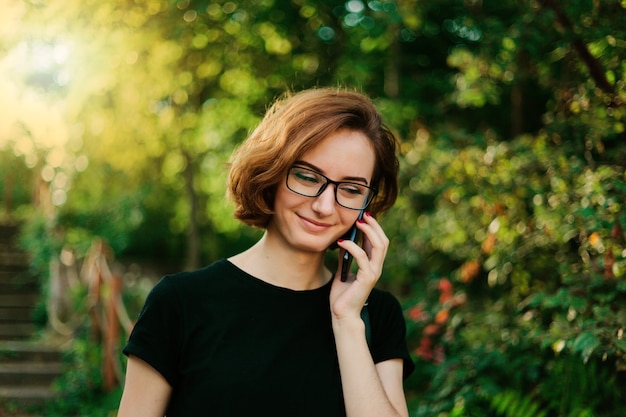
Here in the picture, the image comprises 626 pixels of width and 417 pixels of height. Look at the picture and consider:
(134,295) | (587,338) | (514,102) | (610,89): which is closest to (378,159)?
(587,338)

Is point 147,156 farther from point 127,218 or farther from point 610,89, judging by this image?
point 610,89

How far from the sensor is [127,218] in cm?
881

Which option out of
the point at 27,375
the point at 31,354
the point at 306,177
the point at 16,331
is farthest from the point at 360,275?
the point at 16,331

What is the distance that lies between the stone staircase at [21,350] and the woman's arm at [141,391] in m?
6.64

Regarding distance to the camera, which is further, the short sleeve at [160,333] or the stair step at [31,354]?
the stair step at [31,354]

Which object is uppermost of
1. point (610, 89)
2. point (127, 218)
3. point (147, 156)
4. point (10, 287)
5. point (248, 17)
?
point (248, 17)

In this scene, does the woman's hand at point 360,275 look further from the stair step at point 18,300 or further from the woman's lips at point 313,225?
the stair step at point 18,300

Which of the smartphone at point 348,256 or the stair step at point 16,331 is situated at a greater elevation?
the smartphone at point 348,256

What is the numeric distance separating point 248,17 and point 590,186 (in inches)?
155

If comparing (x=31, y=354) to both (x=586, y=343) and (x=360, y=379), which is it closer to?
(x=586, y=343)

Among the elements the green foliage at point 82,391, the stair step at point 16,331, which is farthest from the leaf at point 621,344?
the stair step at point 16,331

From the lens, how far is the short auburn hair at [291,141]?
196 cm

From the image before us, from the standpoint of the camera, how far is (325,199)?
1942mm

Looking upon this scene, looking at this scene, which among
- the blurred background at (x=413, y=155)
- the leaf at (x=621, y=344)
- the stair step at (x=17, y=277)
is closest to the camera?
the leaf at (x=621, y=344)
